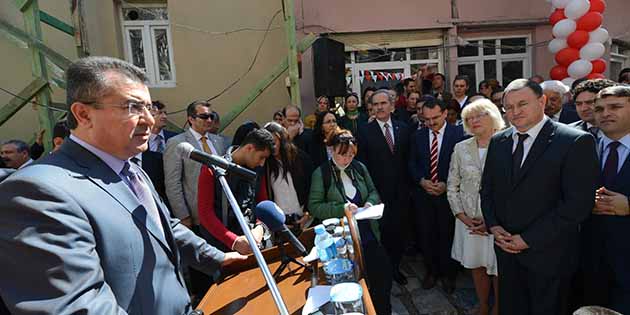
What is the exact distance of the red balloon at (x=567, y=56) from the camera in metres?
6.04

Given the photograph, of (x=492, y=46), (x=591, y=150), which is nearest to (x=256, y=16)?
(x=492, y=46)

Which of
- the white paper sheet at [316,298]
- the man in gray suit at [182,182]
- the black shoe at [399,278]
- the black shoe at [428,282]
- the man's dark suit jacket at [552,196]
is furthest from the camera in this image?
the black shoe at [399,278]

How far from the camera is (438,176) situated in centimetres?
357

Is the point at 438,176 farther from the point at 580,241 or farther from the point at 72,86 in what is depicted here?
the point at 72,86

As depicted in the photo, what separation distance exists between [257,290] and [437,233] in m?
2.54

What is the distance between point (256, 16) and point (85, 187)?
625cm

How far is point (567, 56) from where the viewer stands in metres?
6.08

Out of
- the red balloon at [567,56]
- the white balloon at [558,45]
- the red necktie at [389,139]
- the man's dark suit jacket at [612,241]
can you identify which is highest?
the white balloon at [558,45]

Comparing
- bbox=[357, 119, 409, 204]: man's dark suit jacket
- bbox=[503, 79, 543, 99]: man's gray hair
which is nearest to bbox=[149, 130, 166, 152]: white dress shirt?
bbox=[357, 119, 409, 204]: man's dark suit jacket

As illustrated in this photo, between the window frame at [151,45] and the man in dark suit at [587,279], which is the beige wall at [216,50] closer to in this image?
the window frame at [151,45]

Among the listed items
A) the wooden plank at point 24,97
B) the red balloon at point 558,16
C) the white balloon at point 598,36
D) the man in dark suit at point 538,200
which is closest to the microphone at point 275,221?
the man in dark suit at point 538,200

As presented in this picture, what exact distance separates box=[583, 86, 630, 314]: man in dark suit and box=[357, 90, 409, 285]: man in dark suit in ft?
5.61

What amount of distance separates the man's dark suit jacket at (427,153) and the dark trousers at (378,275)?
1248mm

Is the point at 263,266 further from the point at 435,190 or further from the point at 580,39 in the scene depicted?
the point at 580,39
